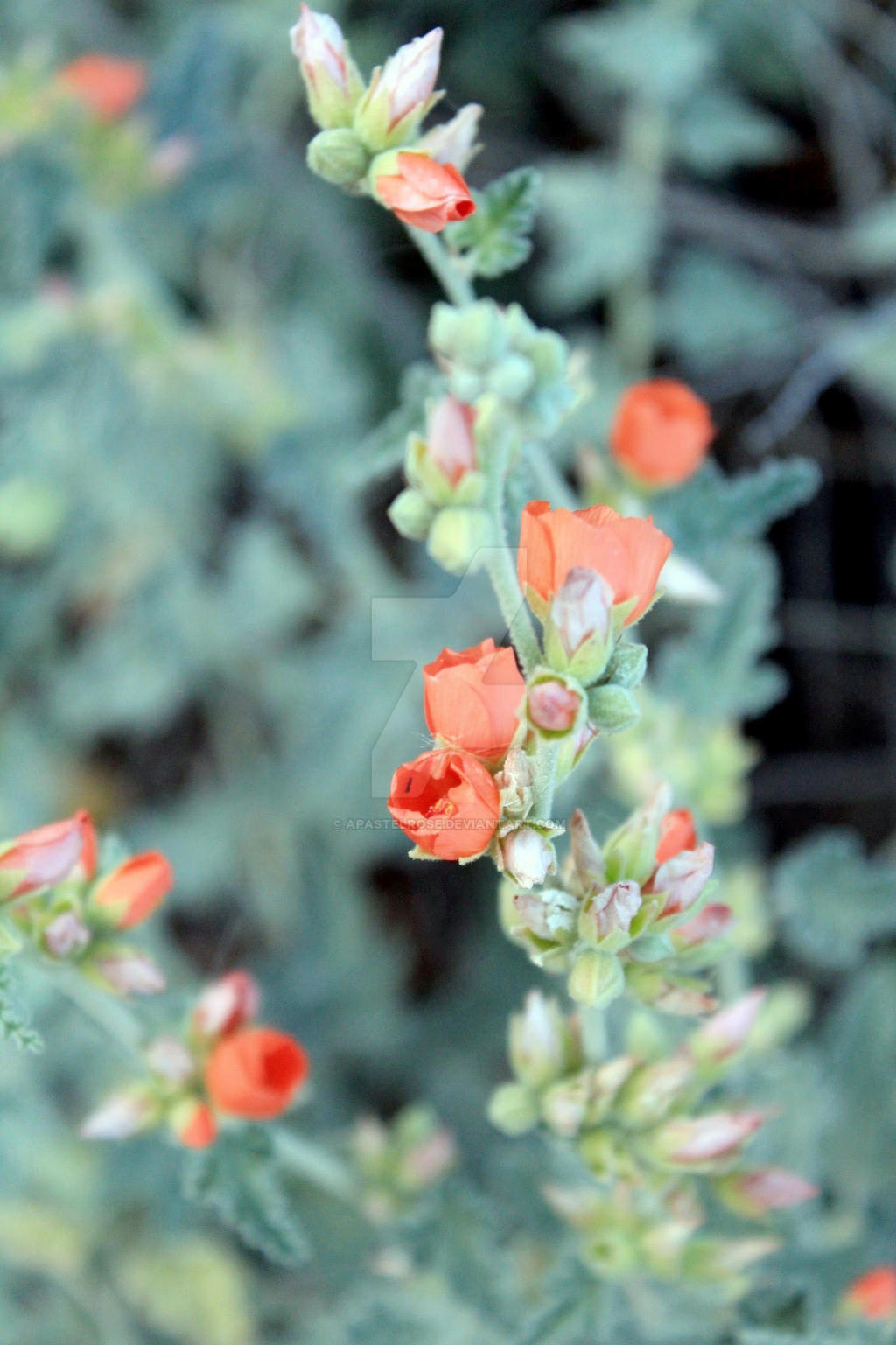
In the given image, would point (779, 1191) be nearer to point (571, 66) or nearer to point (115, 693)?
point (115, 693)

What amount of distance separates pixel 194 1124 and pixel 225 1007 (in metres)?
0.16

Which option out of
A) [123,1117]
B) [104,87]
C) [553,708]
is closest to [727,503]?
[553,708]

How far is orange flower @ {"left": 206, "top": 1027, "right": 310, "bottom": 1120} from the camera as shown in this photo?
1657 mm

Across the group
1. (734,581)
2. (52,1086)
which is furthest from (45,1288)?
(734,581)

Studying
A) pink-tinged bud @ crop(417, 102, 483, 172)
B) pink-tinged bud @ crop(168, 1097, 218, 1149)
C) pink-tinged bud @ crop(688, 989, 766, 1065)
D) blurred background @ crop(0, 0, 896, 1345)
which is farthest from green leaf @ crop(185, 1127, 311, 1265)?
pink-tinged bud @ crop(417, 102, 483, 172)

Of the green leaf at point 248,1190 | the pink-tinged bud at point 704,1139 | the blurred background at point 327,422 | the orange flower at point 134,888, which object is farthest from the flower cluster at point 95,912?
the blurred background at point 327,422

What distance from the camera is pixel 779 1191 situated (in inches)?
67.3

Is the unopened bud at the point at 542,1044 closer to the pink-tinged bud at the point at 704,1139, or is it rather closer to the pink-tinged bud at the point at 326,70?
the pink-tinged bud at the point at 704,1139

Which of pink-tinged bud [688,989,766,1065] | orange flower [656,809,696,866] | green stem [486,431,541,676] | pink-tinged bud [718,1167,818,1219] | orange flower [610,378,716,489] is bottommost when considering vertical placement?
pink-tinged bud [718,1167,818,1219]

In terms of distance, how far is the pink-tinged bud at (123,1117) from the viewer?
5.75ft

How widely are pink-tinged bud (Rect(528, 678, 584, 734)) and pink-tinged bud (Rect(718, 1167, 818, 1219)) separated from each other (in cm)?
91

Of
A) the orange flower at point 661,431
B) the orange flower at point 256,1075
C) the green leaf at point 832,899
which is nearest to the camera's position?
the orange flower at point 256,1075

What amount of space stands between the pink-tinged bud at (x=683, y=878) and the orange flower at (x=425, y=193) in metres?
0.69

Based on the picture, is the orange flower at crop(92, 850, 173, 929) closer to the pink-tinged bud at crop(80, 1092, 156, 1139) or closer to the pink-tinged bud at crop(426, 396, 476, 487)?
the pink-tinged bud at crop(80, 1092, 156, 1139)
